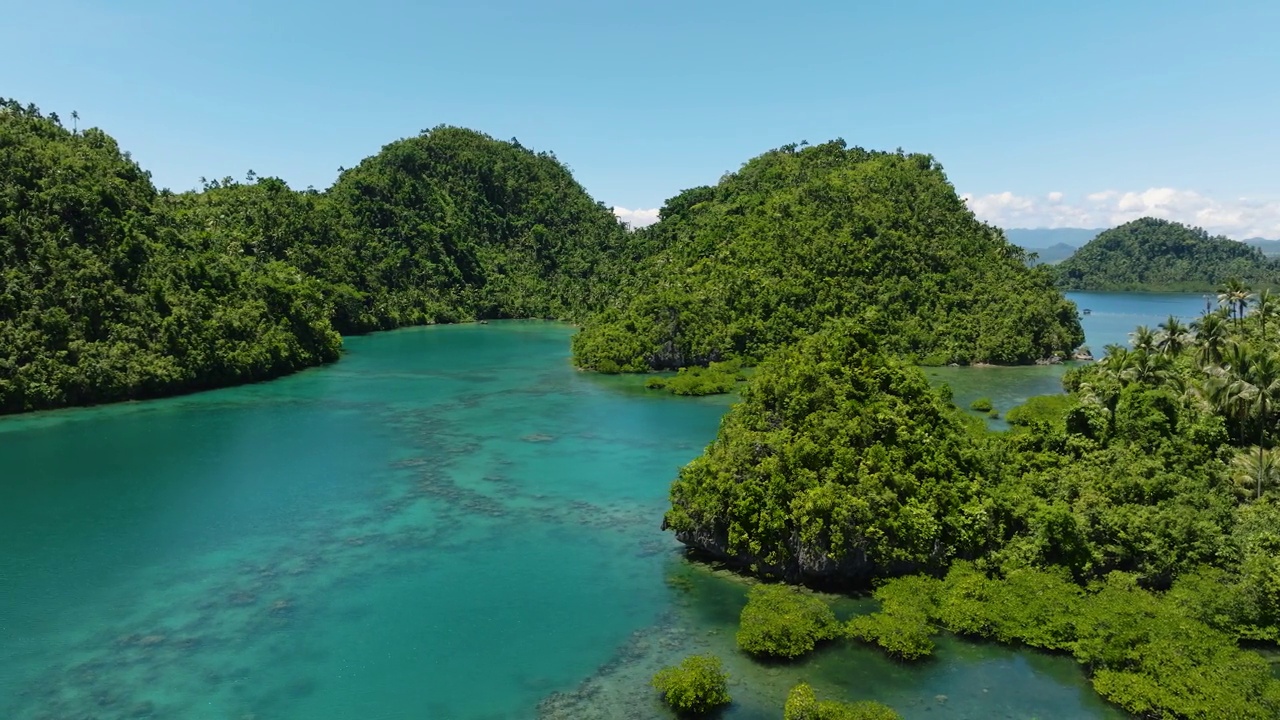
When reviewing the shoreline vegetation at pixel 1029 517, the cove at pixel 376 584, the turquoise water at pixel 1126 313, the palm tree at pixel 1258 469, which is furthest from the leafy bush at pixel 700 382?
the turquoise water at pixel 1126 313

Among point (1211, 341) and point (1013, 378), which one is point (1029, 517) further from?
point (1013, 378)

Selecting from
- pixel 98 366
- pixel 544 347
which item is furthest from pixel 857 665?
pixel 544 347

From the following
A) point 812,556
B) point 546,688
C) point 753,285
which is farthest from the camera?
point 753,285

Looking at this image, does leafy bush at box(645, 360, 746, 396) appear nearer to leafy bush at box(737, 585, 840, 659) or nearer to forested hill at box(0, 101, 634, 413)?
forested hill at box(0, 101, 634, 413)

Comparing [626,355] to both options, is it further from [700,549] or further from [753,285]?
[700,549]

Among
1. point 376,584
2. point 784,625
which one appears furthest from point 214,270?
point 784,625

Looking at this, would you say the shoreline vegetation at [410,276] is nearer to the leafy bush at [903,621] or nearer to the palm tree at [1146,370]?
the palm tree at [1146,370]

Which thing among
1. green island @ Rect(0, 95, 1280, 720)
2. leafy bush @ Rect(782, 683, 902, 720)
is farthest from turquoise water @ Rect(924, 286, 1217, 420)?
leafy bush @ Rect(782, 683, 902, 720)
